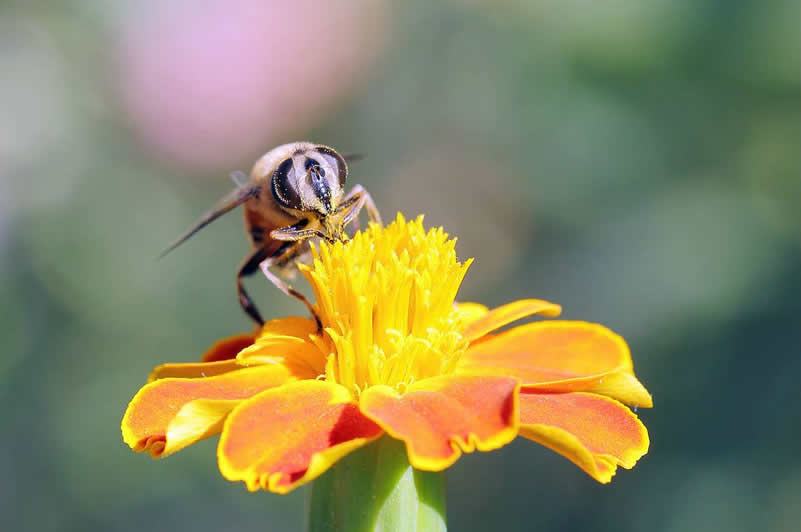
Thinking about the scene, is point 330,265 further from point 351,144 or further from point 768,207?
point 351,144

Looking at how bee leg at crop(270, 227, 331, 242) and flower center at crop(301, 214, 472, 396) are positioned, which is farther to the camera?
bee leg at crop(270, 227, 331, 242)

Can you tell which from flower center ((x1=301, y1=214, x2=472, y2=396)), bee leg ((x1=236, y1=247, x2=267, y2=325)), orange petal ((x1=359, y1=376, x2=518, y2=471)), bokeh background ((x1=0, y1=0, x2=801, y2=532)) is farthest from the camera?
A: bokeh background ((x1=0, y1=0, x2=801, y2=532))

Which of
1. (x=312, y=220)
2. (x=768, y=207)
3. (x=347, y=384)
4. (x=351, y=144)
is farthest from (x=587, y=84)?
(x=347, y=384)

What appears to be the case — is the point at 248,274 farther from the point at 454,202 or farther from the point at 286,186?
the point at 454,202

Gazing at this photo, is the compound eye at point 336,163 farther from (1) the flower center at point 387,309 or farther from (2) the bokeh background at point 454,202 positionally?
(2) the bokeh background at point 454,202

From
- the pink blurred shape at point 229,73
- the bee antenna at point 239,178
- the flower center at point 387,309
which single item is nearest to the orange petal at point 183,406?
the flower center at point 387,309

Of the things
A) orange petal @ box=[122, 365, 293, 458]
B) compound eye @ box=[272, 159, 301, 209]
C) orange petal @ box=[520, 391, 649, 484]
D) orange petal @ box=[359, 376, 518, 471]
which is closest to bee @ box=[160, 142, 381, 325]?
compound eye @ box=[272, 159, 301, 209]

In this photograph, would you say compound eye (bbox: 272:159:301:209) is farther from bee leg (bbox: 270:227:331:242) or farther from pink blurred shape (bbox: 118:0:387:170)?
pink blurred shape (bbox: 118:0:387:170)

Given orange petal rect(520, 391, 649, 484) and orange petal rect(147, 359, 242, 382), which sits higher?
orange petal rect(147, 359, 242, 382)
